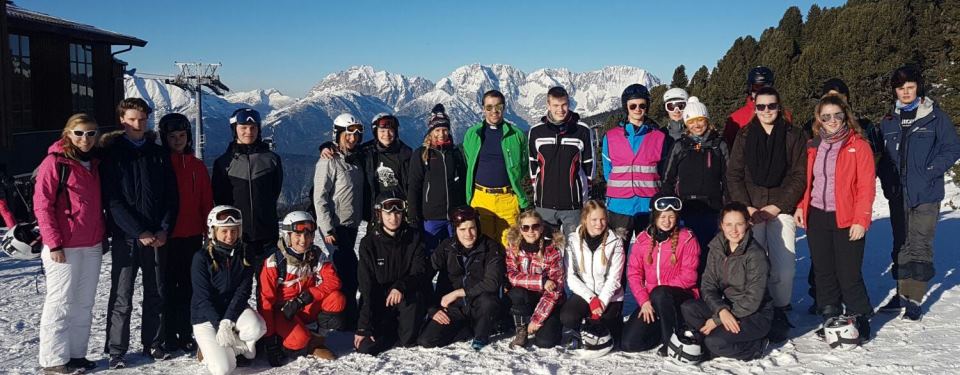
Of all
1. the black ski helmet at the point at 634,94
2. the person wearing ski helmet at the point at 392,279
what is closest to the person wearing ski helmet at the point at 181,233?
the person wearing ski helmet at the point at 392,279

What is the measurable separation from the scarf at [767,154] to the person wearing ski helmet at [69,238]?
17.9ft

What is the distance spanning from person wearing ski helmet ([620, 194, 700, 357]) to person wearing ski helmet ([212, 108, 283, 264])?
3279 millimetres

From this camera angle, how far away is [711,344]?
4.94 metres

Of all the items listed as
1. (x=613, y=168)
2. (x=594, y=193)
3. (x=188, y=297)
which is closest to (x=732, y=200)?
(x=613, y=168)

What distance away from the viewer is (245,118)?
5531mm

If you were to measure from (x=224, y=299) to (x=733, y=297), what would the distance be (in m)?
4.21

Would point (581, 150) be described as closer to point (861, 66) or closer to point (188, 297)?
point (188, 297)

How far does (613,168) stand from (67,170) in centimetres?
455

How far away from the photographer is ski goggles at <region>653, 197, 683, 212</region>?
532 centimetres

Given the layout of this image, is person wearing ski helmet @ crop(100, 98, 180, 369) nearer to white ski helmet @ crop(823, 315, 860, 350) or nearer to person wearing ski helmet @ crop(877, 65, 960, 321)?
white ski helmet @ crop(823, 315, 860, 350)

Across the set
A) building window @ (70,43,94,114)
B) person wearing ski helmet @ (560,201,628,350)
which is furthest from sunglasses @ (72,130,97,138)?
building window @ (70,43,94,114)

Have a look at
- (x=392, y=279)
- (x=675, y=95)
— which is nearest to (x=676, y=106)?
(x=675, y=95)

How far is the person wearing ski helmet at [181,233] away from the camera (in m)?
5.29

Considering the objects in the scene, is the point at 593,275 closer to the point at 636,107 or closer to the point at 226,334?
the point at 636,107
